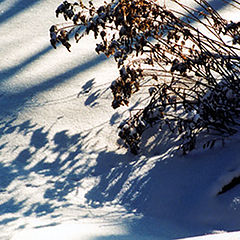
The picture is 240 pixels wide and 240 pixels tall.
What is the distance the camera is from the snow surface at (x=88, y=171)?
237 cm

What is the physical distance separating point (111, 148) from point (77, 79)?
3.64 feet

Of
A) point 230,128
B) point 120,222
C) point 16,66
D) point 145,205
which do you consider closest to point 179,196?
point 145,205

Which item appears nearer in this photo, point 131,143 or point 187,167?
point 187,167

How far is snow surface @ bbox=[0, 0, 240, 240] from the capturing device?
7.77 feet

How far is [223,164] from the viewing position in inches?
106

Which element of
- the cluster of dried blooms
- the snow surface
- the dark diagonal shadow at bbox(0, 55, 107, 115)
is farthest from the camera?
the dark diagonal shadow at bbox(0, 55, 107, 115)

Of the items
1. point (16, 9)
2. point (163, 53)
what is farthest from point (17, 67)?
point (163, 53)

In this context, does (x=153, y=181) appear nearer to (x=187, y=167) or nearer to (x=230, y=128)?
(x=187, y=167)

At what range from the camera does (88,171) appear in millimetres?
2979

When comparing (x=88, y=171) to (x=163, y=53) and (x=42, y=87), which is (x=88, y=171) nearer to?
(x=163, y=53)

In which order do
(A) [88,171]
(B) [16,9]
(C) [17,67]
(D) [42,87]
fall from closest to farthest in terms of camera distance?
(A) [88,171]
(D) [42,87]
(C) [17,67]
(B) [16,9]

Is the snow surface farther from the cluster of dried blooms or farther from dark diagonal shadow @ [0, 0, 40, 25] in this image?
dark diagonal shadow @ [0, 0, 40, 25]

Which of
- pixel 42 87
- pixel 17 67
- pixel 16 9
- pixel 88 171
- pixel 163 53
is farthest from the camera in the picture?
pixel 16 9

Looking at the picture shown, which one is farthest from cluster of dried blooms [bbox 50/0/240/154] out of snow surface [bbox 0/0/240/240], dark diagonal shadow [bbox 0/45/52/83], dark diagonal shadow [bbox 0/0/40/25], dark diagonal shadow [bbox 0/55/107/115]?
dark diagonal shadow [bbox 0/0/40/25]
